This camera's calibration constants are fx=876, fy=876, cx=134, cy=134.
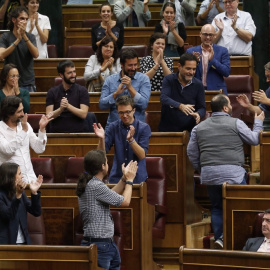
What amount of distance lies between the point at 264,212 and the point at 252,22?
230cm

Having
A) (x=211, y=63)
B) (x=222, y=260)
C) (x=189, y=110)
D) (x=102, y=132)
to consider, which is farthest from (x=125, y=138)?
(x=211, y=63)

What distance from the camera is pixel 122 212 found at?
3697 mm

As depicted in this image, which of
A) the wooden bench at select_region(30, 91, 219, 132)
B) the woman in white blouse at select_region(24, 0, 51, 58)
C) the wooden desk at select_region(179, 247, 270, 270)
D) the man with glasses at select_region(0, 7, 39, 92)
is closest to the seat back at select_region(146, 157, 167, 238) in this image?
the wooden bench at select_region(30, 91, 219, 132)

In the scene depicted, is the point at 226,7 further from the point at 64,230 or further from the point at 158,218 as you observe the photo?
the point at 64,230

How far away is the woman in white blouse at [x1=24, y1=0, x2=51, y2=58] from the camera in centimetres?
565

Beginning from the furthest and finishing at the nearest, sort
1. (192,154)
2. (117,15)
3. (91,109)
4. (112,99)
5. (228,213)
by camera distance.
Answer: (117,15) → (91,109) → (112,99) → (192,154) → (228,213)

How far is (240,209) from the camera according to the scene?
3.62 metres

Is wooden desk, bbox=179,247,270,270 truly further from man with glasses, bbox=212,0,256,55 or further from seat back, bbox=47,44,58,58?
seat back, bbox=47,44,58,58

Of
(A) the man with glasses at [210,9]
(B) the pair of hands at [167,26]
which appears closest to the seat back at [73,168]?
(B) the pair of hands at [167,26]

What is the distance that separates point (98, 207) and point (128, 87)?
3.68 ft

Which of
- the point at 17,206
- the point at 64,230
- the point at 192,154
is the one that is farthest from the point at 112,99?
the point at 17,206

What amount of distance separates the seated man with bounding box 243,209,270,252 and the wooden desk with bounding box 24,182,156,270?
51 centimetres

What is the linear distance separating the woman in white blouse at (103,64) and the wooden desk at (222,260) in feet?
6.45

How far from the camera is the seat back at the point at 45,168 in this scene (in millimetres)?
4062
